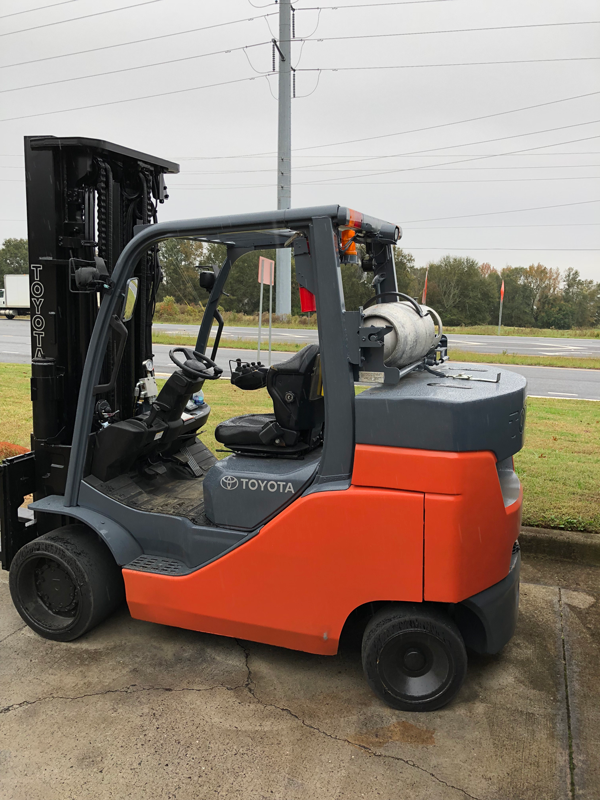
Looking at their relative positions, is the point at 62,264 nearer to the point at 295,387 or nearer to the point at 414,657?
the point at 295,387

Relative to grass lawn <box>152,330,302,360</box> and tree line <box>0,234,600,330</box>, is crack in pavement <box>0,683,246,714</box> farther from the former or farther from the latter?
tree line <box>0,234,600,330</box>

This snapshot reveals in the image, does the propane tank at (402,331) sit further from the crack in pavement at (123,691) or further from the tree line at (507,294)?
the tree line at (507,294)

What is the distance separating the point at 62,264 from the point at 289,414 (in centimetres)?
168

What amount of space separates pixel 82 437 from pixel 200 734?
1.66m

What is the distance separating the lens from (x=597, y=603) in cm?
430

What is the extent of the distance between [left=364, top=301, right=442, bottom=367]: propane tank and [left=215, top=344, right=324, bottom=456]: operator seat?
1.44ft

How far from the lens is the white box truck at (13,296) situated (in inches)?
1654

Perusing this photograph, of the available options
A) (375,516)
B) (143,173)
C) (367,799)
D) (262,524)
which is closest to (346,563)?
(375,516)

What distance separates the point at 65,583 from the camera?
149 inches

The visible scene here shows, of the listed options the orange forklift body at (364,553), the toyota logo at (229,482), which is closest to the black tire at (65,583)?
the orange forklift body at (364,553)

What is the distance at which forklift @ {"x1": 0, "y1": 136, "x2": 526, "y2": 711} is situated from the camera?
3.03 m

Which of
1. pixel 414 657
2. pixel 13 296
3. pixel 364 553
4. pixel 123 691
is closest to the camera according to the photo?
pixel 364 553

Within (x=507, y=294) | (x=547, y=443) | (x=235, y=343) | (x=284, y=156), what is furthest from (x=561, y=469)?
(x=507, y=294)

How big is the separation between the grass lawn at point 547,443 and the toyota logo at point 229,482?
287 centimetres
